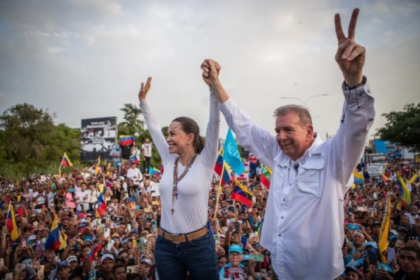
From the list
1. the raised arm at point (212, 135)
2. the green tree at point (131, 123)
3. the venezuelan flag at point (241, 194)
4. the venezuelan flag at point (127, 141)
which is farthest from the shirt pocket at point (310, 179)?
the green tree at point (131, 123)

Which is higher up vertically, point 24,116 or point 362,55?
point 24,116

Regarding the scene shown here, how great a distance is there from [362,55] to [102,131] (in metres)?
28.6

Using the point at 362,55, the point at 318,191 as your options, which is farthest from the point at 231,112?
the point at 362,55

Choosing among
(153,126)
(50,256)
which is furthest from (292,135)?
(50,256)

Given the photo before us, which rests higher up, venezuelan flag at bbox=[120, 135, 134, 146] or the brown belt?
venezuelan flag at bbox=[120, 135, 134, 146]

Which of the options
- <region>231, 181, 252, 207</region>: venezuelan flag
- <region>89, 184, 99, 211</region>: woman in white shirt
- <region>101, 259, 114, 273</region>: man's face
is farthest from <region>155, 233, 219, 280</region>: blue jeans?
<region>89, 184, 99, 211</region>: woman in white shirt

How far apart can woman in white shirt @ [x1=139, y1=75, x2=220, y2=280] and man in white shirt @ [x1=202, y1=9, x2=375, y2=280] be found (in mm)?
549

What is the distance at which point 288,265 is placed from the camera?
189cm

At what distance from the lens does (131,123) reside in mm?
49625

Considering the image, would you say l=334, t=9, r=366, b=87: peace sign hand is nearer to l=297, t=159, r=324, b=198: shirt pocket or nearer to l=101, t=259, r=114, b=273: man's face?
l=297, t=159, r=324, b=198: shirt pocket

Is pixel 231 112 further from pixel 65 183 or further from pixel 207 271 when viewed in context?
pixel 65 183

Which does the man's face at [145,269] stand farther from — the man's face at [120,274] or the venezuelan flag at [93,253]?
the venezuelan flag at [93,253]

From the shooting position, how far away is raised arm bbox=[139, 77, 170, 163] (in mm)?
2992

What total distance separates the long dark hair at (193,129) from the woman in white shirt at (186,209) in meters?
0.01
